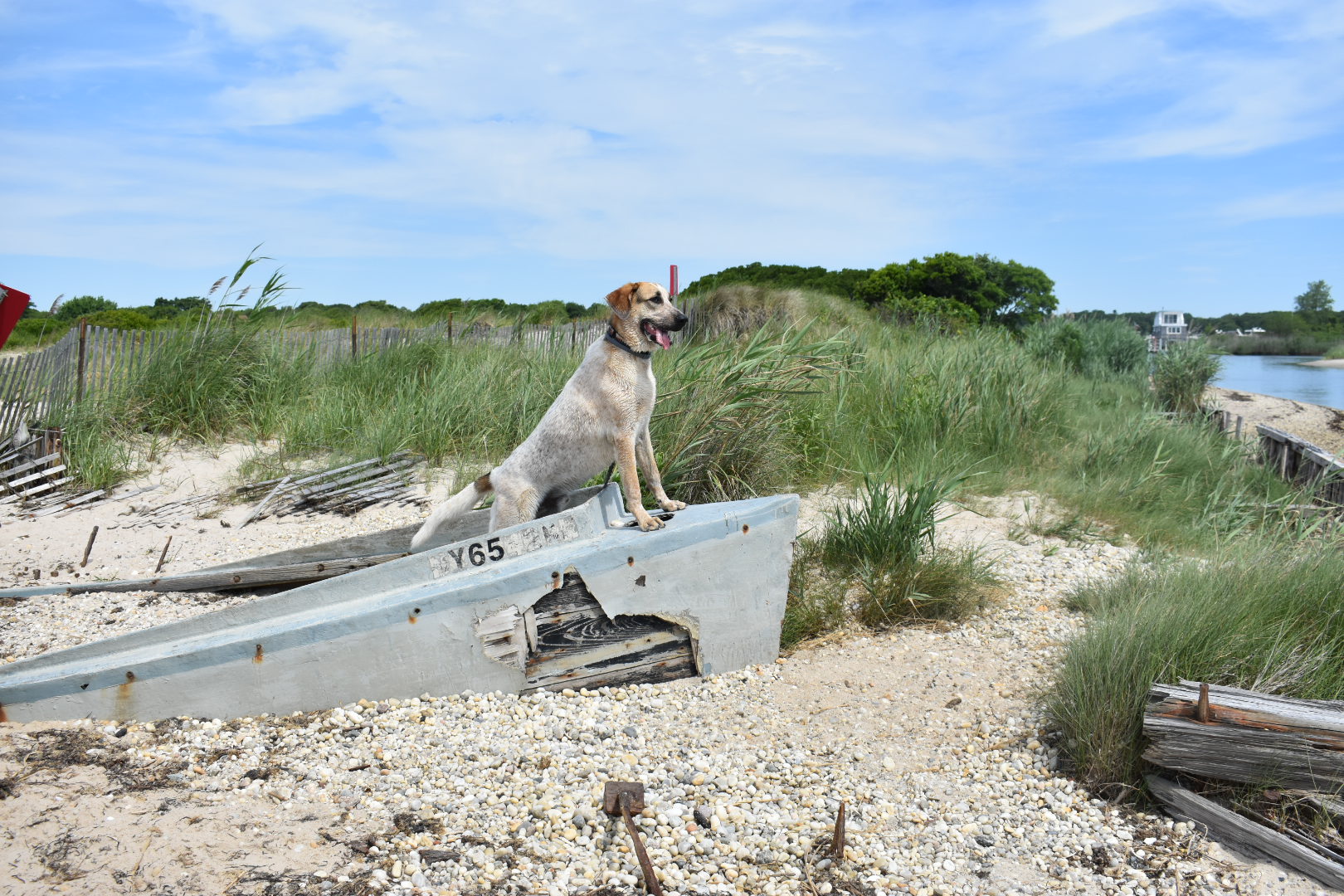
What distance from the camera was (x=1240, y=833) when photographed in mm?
2945

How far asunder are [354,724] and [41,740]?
1.23 meters

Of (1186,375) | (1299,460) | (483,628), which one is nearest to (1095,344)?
(1186,375)

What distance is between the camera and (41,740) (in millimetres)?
3574

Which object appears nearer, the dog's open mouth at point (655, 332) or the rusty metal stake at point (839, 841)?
the rusty metal stake at point (839, 841)

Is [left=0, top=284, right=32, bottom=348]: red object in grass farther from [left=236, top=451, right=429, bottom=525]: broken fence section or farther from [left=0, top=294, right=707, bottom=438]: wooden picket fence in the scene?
[left=0, top=294, right=707, bottom=438]: wooden picket fence

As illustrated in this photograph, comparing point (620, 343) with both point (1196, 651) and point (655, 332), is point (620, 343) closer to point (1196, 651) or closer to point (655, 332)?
point (655, 332)

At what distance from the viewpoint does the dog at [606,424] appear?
396 cm

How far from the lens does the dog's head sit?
3945 millimetres

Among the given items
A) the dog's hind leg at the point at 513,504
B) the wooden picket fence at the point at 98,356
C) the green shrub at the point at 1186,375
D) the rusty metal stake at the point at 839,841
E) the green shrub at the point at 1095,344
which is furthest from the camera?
the green shrub at the point at 1095,344

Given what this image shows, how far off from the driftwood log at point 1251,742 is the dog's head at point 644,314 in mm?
2444

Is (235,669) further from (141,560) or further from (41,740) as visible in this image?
(141,560)

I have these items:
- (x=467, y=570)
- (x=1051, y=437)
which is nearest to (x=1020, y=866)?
(x=467, y=570)

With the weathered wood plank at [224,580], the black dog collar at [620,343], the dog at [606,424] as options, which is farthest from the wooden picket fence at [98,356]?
the black dog collar at [620,343]

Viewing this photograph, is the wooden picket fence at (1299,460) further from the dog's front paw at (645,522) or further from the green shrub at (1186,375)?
the dog's front paw at (645,522)
